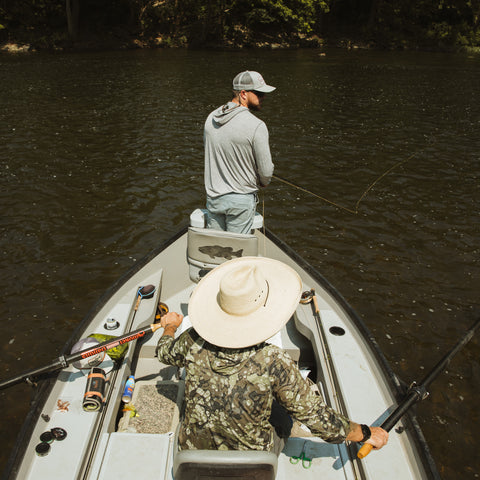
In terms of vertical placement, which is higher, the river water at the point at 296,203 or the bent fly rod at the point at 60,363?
the bent fly rod at the point at 60,363

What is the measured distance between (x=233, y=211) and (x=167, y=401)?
211cm

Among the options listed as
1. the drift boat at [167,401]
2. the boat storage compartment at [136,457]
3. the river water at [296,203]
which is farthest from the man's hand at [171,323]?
the river water at [296,203]

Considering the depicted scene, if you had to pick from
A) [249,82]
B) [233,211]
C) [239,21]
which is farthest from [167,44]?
[233,211]

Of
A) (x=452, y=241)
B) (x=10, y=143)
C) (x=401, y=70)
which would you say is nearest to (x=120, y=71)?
(x=10, y=143)

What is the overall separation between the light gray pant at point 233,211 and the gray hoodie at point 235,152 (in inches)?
3.0

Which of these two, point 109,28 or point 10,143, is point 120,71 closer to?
point 10,143

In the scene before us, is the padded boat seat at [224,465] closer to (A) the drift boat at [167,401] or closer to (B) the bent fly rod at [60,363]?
(A) the drift boat at [167,401]

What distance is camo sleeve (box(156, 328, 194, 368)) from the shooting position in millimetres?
2566

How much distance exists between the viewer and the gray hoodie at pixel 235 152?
411 cm

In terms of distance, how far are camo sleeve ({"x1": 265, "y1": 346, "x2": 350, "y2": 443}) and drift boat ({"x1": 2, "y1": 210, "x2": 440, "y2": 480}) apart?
309mm

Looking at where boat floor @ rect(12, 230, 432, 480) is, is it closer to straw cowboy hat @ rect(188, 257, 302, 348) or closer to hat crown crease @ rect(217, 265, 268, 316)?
straw cowboy hat @ rect(188, 257, 302, 348)

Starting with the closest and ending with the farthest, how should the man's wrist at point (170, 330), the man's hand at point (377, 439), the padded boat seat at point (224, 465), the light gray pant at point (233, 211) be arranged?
1. the padded boat seat at point (224, 465)
2. the man's hand at point (377, 439)
3. the man's wrist at point (170, 330)
4. the light gray pant at point (233, 211)

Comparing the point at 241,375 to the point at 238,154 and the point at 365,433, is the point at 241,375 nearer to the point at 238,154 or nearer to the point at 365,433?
the point at 365,433

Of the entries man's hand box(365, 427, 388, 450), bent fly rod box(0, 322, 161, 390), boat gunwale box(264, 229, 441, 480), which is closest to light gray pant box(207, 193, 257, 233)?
boat gunwale box(264, 229, 441, 480)
